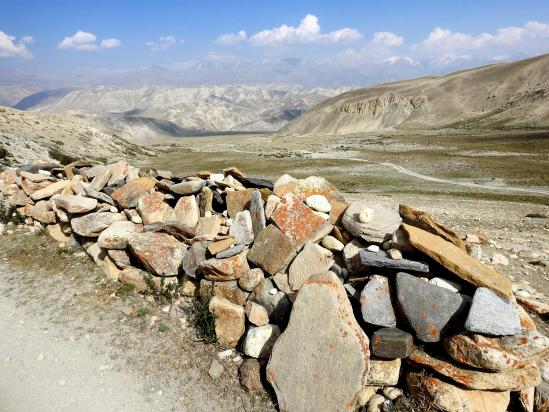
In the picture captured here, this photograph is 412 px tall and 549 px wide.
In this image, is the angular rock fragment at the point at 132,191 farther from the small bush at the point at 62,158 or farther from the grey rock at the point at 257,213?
the small bush at the point at 62,158

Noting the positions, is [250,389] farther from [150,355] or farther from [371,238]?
[371,238]

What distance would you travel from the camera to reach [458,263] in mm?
8180

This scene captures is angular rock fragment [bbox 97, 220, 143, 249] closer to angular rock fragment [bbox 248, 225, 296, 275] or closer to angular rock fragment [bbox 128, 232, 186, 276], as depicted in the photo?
angular rock fragment [bbox 128, 232, 186, 276]

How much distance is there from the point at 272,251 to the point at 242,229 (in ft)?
4.99

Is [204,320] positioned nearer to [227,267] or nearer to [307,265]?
[227,267]

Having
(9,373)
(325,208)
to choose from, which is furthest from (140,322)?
(325,208)

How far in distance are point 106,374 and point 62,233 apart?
925 cm

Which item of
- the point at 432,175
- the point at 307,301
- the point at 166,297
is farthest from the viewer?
the point at 432,175

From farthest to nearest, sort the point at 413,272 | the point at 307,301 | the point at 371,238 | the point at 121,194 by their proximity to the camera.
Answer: the point at 121,194 → the point at 371,238 → the point at 413,272 → the point at 307,301

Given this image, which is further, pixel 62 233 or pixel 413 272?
pixel 62 233

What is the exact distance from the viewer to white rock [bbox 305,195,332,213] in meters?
11.5

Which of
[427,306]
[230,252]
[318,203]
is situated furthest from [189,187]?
[427,306]

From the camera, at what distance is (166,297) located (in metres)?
11.4

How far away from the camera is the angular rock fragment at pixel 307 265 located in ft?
31.5
